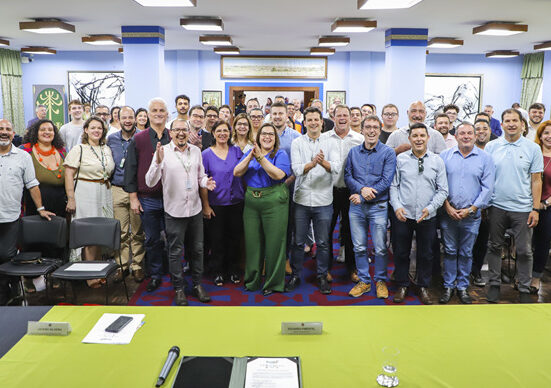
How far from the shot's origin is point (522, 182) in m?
3.93

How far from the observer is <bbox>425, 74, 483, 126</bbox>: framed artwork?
13.2m

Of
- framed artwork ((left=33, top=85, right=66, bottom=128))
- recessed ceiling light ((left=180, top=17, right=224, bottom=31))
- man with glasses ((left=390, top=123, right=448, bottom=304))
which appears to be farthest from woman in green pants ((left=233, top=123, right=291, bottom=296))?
framed artwork ((left=33, top=85, right=66, bottom=128))

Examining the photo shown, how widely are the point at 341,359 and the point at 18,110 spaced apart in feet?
46.2

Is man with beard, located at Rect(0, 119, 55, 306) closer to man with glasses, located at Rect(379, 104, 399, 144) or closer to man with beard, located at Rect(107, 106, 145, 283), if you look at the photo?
man with beard, located at Rect(107, 106, 145, 283)

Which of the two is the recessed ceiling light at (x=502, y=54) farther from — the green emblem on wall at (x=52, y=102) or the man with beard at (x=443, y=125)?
the green emblem on wall at (x=52, y=102)

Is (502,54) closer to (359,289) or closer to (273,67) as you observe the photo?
(273,67)

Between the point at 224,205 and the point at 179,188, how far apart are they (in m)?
0.65

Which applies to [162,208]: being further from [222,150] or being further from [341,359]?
[341,359]

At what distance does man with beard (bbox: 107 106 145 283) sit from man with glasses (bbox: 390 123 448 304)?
265 cm

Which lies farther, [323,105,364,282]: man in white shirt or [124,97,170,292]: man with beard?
[323,105,364,282]: man in white shirt

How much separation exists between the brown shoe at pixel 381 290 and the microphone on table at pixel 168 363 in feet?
9.50

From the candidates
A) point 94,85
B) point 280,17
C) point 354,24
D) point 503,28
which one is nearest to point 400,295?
point 354,24

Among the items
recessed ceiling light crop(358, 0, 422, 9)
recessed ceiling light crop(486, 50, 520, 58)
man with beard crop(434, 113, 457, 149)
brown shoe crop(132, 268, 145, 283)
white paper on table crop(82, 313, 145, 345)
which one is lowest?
brown shoe crop(132, 268, 145, 283)

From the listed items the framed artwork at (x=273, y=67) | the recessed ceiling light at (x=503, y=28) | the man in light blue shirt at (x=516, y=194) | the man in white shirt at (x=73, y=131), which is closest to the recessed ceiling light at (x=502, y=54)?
the recessed ceiling light at (x=503, y=28)
